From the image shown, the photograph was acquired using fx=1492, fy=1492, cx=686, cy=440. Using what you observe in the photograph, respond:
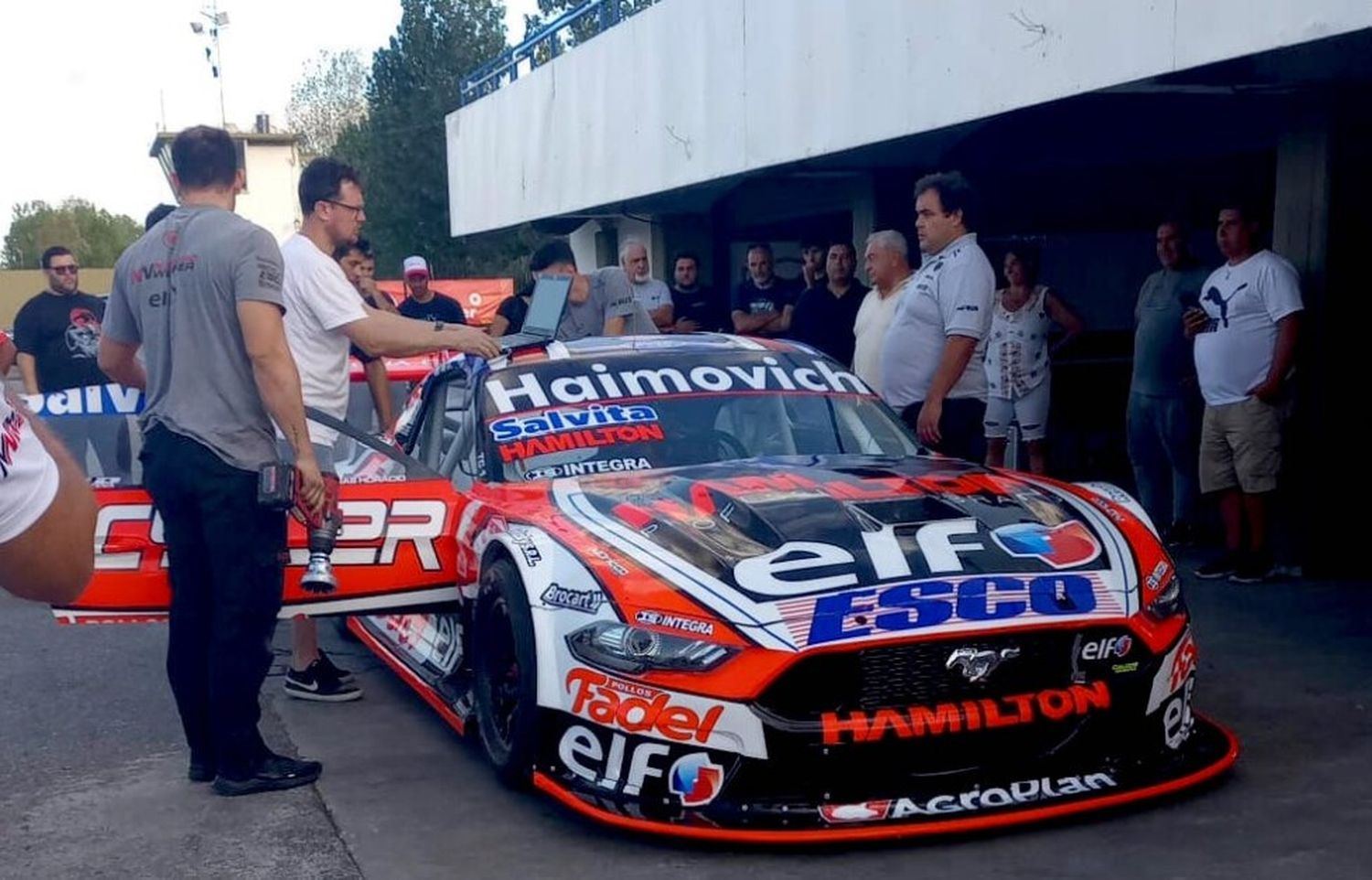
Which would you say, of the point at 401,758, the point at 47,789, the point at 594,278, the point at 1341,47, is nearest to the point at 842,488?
the point at 401,758

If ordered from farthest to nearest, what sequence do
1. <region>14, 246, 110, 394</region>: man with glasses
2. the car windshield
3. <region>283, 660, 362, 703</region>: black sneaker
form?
<region>14, 246, 110, 394</region>: man with glasses → <region>283, 660, 362, 703</region>: black sneaker → the car windshield

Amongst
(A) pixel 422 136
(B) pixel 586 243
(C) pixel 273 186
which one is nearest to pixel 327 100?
(C) pixel 273 186

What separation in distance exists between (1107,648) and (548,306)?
2855 mm

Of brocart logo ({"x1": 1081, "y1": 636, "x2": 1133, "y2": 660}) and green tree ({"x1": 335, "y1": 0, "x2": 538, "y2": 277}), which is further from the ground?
green tree ({"x1": 335, "y1": 0, "x2": 538, "y2": 277})

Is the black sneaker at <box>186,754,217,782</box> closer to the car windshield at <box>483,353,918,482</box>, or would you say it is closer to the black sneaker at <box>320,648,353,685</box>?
the black sneaker at <box>320,648,353,685</box>

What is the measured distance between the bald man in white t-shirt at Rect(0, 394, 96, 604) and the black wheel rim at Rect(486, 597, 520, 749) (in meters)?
2.20

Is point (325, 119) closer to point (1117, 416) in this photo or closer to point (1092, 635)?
point (1117, 416)

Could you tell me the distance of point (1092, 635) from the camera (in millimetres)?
3932

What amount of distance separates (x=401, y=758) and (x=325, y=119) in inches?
2809

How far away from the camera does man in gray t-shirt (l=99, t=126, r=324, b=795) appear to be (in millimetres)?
4426

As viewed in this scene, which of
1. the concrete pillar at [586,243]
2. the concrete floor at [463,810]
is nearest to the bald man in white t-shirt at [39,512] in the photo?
the concrete floor at [463,810]

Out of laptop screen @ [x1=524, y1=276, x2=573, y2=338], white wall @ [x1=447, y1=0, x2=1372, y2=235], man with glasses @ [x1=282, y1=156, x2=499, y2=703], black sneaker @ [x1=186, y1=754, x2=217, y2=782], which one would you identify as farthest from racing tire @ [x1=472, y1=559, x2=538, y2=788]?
white wall @ [x1=447, y1=0, x2=1372, y2=235]

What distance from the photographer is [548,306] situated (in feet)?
19.7

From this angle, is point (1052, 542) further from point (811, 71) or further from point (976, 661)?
point (811, 71)
